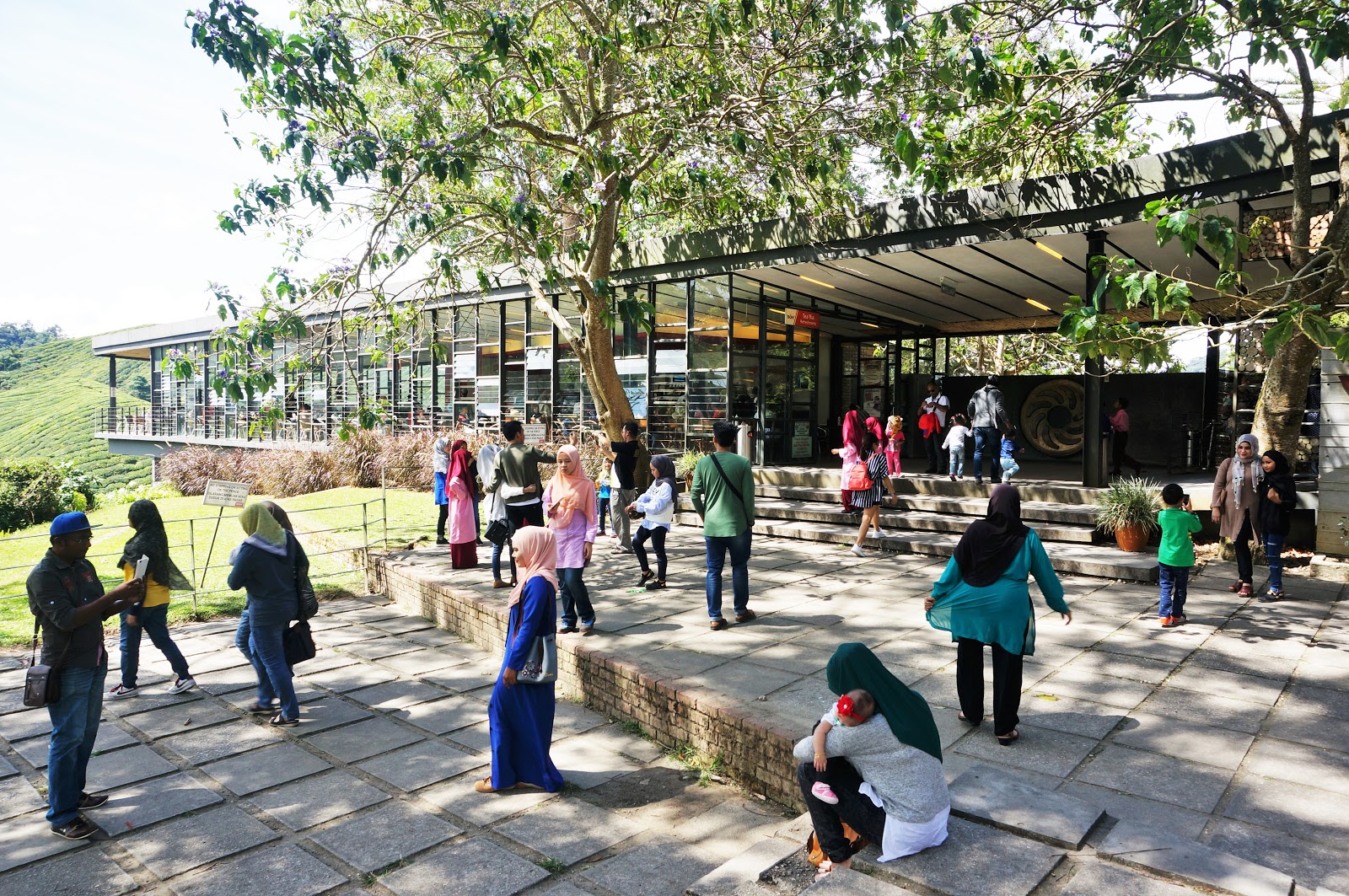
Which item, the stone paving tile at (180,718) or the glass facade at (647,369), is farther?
the glass facade at (647,369)

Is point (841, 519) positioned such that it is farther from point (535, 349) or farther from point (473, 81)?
point (535, 349)

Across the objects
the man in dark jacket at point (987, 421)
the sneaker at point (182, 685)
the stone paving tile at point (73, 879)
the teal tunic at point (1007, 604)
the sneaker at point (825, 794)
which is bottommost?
the stone paving tile at point (73, 879)

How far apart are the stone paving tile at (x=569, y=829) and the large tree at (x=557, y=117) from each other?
15.7ft

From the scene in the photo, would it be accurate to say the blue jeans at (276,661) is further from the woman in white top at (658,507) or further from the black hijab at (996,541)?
the black hijab at (996,541)

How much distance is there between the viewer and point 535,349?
60.4 ft

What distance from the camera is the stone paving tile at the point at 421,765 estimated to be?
507cm

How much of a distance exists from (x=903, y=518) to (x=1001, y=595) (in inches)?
269

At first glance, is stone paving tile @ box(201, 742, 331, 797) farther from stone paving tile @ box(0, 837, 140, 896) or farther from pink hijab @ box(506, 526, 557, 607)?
pink hijab @ box(506, 526, 557, 607)

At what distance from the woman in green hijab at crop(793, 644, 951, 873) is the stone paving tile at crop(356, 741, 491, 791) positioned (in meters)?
2.59

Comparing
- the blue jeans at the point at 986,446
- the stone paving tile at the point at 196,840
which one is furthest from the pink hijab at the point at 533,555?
the blue jeans at the point at 986,446

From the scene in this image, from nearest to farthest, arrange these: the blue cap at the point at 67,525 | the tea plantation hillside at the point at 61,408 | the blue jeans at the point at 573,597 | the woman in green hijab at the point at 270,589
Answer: the blue cap at the point at 67,525, the woman in green hijab at the point at 270,589, the blue jeans at the point at 573,597, the tea plantation hillside at the point at 61,408

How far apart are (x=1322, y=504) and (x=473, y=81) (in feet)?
35.5

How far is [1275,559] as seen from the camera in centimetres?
777

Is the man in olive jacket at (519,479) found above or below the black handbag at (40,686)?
above
